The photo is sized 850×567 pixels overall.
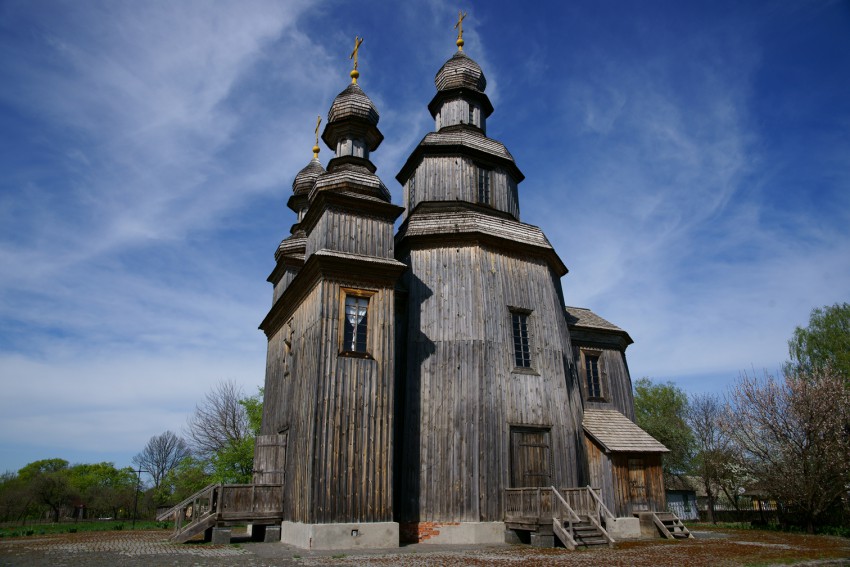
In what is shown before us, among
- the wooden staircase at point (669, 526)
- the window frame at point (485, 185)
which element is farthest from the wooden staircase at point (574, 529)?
the window frame at point (485, 185)

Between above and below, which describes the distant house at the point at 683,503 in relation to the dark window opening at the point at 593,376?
below

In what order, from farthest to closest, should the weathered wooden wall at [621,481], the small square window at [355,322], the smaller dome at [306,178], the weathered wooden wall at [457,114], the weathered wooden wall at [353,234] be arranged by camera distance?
1. the smaller dome at [306,178]
2. the weathered wooden wall at [457,114]
3. the weathered wooden wall at [621,481]
4. the weathered wooden wall at [353,234]
5. the small square window at [355,322]

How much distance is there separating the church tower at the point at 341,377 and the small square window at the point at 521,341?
3963 millimetres

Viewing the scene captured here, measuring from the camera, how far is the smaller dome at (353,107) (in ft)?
63.8

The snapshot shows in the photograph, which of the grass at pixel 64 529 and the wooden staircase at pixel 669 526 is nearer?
the wooden staircase at pixel 669 526

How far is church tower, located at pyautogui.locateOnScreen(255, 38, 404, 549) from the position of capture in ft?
42.8

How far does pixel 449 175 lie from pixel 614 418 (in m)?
10.2

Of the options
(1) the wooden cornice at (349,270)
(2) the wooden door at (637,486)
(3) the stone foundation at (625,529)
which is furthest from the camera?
(2) the wooden door at (637,486)

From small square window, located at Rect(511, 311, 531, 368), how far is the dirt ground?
16.4 ft

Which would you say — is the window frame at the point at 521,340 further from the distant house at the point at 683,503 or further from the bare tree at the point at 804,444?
the distant house at the point at 683,503

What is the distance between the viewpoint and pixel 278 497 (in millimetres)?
14844

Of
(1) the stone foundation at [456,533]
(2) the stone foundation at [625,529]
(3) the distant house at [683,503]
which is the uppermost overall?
(1) the stone foundation at [456,533]

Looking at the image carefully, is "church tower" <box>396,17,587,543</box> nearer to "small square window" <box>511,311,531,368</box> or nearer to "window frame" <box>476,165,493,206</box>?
"small square window" <box>511,311,531,368</box>

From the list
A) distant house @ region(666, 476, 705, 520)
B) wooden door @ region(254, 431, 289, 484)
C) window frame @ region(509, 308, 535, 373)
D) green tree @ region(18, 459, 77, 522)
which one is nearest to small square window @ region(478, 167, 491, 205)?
window frame @ region(509, 308, 535, 373)
